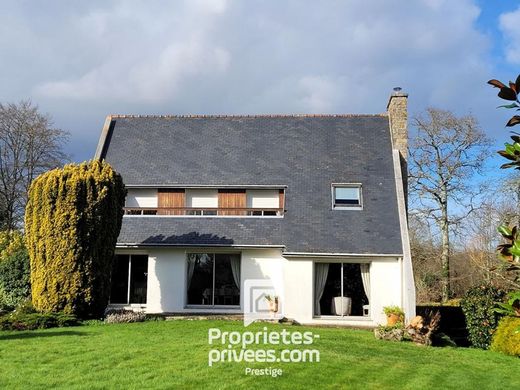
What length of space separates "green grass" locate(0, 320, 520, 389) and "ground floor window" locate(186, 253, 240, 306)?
16.4ft

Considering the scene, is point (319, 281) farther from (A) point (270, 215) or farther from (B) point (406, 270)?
(A) point (270, 215)

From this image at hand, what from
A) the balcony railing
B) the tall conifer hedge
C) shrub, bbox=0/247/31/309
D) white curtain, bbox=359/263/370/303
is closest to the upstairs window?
the balcony railing

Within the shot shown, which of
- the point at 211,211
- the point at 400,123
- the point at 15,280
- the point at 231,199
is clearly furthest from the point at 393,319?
the point at 15,280

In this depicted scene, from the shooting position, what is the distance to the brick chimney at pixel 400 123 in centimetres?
2464

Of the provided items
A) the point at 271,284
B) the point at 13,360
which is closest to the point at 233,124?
the point at 271,284

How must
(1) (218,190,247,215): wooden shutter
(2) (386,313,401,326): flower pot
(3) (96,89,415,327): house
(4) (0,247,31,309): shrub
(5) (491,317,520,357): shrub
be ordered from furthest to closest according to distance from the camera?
1. (1) (218,190,247,215): wooden shutter
2. (4) (0,247,31,309): shrub
3. (3) (96,89,415,327): house
4. (2) (386,313,401,326): flower pot
5. (5) (491,317,520,357): shrub

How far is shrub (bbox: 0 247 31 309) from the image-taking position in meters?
21.0

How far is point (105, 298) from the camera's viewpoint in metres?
18.9

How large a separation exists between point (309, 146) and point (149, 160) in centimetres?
745

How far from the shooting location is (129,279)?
2172cm

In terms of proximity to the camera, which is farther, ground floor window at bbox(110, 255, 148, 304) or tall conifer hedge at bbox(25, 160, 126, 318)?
ground floor window at bbox(110, 255, 148, 304)

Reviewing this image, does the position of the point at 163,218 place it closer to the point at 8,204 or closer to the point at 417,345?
the point at 417,345

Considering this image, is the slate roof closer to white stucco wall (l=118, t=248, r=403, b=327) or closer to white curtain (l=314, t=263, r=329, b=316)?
white stucco wall (l=118, t=248, r=403, b=327)

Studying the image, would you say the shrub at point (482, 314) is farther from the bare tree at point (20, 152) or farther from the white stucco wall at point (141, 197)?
the bare tree at point (20, 152)
